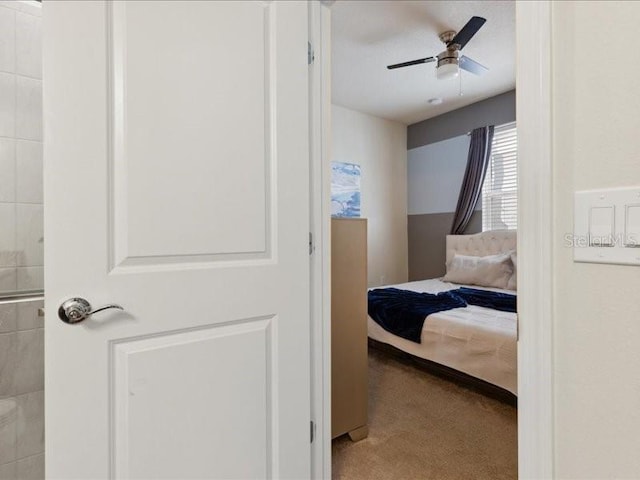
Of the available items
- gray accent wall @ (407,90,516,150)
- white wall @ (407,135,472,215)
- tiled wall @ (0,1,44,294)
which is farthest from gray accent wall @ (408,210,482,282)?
tiled wall @ (0,1,44,294)

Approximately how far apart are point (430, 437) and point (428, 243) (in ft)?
11.4

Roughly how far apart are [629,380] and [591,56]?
1.91 ft

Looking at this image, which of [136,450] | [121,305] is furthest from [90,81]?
[136,450]

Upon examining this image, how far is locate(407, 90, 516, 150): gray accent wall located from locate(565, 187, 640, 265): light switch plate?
13.5ft

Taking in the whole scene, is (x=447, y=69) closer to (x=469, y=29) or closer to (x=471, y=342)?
(x=469, y=29)

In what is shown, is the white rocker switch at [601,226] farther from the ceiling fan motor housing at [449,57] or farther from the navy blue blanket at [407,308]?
the ceiling fan motor housing at [449,57]

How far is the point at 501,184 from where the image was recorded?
431 cm

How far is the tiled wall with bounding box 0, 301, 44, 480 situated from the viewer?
4.22 ft

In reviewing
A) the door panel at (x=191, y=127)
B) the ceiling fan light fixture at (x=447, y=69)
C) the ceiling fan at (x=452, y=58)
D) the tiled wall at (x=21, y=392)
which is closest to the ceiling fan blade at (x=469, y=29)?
the ceiling fan at (x=452, y=58)

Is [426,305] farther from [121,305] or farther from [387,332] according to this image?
[121,305]

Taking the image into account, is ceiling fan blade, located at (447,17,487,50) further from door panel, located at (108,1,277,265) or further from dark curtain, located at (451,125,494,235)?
dark curtain, located at (451,125,494,235)

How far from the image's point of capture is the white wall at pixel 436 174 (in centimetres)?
471

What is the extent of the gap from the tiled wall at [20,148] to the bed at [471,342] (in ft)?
7.91

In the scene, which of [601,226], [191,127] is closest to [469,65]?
[191,127]
